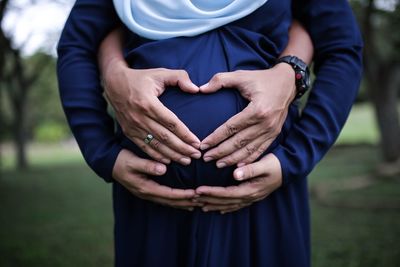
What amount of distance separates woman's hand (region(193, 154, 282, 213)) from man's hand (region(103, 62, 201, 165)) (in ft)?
0.36

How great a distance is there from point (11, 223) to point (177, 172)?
4.96 meters

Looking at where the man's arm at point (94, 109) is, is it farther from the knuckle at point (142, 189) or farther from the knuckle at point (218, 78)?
the knuckle at point (218, 78)

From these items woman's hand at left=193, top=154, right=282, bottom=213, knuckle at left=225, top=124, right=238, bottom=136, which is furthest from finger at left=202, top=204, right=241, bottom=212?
knuckle at left=225, top=124, right=238, bottom=136

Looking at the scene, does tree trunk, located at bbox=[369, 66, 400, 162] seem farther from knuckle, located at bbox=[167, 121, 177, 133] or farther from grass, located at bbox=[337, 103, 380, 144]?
grass, located at bbox=[337, 103, 380, 144]

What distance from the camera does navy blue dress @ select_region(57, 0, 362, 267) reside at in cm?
114

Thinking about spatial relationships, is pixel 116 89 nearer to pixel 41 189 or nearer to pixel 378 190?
pixel 378 190

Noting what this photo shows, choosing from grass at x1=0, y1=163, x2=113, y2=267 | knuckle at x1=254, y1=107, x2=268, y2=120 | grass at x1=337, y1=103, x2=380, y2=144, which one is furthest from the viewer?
grass at x1=337, y1=103, x2=380, y2=144

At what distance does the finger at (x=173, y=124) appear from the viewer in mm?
1072

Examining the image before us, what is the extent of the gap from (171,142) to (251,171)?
22 centimetres

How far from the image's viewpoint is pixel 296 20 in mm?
1351

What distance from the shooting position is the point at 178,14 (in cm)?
118

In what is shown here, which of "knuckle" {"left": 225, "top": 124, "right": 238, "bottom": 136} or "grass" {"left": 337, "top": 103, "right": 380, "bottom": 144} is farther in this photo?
"grass" {"left": 337, "top": 103, "right": 380, "bottom": 144}

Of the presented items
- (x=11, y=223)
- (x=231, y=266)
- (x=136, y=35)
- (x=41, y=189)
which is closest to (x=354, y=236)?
(x=231, y=266)

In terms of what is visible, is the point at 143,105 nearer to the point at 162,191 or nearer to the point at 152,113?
the point at 152,113
